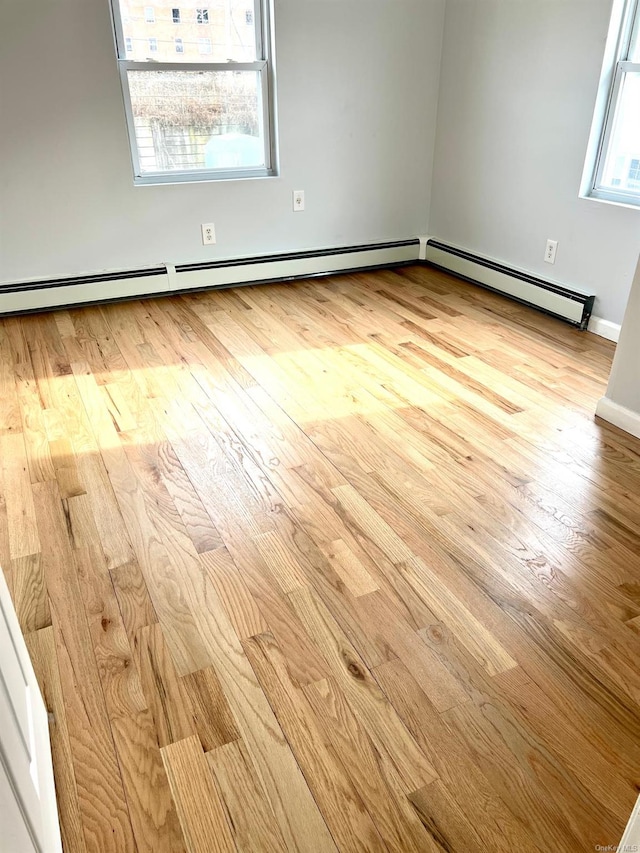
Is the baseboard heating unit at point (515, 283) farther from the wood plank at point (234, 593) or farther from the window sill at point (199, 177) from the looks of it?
the wood plank at point (234, 593)

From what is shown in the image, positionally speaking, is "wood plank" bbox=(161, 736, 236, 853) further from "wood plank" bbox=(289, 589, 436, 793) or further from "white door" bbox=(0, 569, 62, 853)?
"wood plank" bbox=(289, 589, 436, 793)

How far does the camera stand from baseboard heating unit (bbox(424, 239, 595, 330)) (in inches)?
133

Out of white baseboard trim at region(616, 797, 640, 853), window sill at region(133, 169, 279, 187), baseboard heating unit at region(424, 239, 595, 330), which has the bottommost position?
baseboard heating unit at region(424, 239, 595, 330)

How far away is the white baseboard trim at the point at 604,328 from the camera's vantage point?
10.6 ft

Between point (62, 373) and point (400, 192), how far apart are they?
2.50 m

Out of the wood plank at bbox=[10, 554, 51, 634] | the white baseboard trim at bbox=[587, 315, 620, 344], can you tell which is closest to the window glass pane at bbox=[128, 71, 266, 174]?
the white baseboard trim at bbox=[587, 315, 620, 344]

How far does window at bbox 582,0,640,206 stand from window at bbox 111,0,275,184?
1.76 m

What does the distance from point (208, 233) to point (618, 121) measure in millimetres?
2218

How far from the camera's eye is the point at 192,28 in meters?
3.40

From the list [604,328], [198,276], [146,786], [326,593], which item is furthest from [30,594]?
[604,328]

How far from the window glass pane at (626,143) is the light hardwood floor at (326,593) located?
0.84 m

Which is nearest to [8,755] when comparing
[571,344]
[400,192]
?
[571,344]

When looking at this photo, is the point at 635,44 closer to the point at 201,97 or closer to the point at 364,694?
the point at 201,97

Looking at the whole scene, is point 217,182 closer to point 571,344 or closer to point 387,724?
point 571,344
